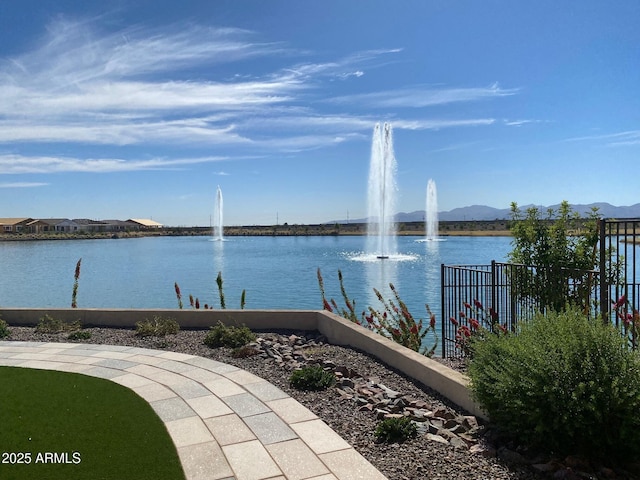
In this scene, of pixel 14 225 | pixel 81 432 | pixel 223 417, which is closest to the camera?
pixel 81 432

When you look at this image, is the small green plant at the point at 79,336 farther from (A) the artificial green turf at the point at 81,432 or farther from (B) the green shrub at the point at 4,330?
(A) the artificial green turf at the point at 81,432

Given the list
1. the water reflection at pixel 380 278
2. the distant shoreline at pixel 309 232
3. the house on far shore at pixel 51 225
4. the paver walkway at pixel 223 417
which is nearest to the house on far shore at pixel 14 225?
the house on far shore at pixel 51 225

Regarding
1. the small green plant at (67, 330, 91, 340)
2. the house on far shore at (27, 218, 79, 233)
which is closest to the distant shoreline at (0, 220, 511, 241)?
the house on far shore at (27, 218, 79, 233)

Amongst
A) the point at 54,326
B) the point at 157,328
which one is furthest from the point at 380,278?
the point at 54,326

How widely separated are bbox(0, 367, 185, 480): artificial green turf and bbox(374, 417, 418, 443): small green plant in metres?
1.55

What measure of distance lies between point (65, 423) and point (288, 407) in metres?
1.99

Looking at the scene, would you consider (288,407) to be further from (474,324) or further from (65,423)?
(474,324)

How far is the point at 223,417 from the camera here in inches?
176

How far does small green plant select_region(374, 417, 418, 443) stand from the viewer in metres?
3.94

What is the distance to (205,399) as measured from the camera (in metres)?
4.94

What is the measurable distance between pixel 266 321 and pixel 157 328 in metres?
1.76

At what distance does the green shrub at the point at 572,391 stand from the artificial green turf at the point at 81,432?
96.3 inches

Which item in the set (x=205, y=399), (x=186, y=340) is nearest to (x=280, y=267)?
(x=186, y=340)

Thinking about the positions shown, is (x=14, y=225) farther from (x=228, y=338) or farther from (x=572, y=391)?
(x=572, y=391)
